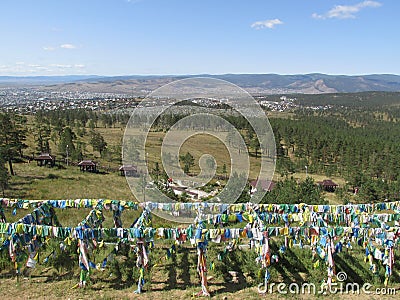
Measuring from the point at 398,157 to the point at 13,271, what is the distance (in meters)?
70.2

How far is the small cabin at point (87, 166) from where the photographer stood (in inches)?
1970

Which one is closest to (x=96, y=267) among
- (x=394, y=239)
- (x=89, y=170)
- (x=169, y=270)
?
(x=169, y=270)

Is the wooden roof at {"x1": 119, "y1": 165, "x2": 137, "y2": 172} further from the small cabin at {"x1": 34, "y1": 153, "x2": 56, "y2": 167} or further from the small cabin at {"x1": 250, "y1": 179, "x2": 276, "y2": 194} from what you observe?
the small cabin at {"x1": 250, "y1": 179, "x2": 276, "y2": 194}

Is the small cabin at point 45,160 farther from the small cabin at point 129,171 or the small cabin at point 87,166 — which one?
the small cabin at point 129,171

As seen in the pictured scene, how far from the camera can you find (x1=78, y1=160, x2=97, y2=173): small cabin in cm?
5003

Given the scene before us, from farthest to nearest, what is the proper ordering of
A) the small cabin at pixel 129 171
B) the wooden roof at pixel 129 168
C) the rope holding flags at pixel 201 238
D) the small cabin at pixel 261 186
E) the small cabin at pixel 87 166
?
1. the small cabin at pixel 87 166
2. the wooden roof at pixel 129 168
3. the small cabin at pixel 129 171
4. the small cabin at pixel 261 186
5. the rope holding flags at pixel 201 238

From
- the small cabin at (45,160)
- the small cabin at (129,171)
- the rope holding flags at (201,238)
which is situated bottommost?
the small cabin at (129,171)

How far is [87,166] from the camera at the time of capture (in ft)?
166

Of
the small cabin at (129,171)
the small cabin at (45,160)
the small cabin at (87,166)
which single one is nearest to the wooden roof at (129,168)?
the small cabin at (129,171)

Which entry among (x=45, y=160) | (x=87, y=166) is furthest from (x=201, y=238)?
→ (x=45, y=160)

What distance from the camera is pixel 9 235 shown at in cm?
1103

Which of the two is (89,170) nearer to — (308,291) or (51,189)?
(51,189)

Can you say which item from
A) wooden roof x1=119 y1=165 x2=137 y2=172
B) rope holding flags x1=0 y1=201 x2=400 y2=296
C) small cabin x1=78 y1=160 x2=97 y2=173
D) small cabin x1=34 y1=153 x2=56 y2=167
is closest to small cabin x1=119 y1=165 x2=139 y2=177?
wooden roof x1=119 y1=165 x2=137 y2=172

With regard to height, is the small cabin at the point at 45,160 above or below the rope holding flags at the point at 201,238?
below
